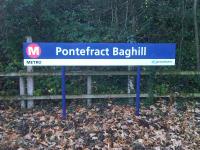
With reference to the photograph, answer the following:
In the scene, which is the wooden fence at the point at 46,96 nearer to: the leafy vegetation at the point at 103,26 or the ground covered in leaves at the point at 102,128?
the ground covered in leaves at the point at 102,128

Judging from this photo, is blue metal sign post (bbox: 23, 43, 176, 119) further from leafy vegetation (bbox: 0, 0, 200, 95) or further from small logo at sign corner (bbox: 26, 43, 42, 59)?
leafy vegetation (bbox: 0, 0, 200, 95)

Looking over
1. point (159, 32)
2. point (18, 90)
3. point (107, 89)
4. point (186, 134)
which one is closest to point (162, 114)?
point (186, 134)

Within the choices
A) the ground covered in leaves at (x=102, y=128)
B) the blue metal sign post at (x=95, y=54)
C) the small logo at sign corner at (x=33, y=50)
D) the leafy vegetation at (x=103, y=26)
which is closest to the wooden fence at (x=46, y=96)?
the ground covered in leaves at (x=102, y=128)

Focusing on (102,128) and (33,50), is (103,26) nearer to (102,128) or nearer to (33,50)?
(33,50)

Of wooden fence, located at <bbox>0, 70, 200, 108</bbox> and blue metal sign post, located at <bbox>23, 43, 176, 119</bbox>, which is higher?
blue metal sign post, located at <bbox>23, 43, 176, 119</bbox>

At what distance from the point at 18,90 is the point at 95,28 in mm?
2279

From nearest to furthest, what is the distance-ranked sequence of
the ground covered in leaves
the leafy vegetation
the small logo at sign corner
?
the ground covered in leaves
the small logo at sign corner
the leafy vegetation

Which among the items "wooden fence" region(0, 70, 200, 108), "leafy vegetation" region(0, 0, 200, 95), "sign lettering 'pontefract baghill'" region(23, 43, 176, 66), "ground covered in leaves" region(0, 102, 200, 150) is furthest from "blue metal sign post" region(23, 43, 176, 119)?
"leafy vegetation" region(0, 0, 200, 95)

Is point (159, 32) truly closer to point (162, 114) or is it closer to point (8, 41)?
point (162, 114)

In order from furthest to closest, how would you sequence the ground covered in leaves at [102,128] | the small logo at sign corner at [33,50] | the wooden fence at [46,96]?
1. the wooden fence at [46,96]
2. the small logo at sign corner at [33,50]
3. the ground covered in leaves at [102,128]

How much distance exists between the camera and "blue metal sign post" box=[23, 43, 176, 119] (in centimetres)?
693

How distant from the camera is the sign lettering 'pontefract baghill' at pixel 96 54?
693 cm

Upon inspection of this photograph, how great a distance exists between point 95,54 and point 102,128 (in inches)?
54.8

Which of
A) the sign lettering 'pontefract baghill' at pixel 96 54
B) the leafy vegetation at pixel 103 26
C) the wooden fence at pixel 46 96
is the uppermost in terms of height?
the leafy vegetation at pixel 103 26
